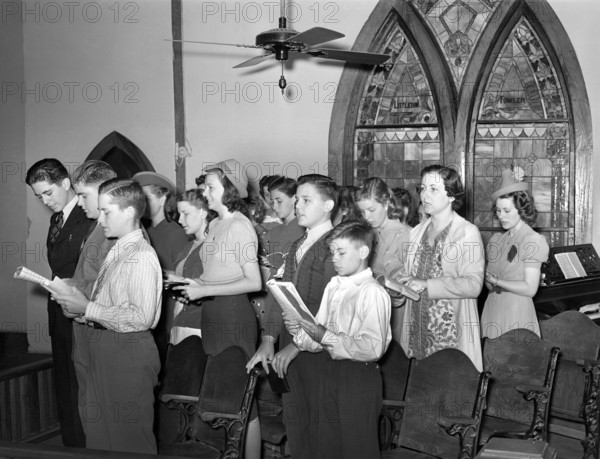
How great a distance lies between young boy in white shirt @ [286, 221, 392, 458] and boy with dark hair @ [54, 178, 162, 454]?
60 cm

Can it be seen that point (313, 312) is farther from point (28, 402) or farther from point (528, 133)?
point (528, 133)

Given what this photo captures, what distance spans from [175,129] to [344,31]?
1.78 meters

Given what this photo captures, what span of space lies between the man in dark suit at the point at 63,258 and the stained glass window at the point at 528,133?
4.17 metres

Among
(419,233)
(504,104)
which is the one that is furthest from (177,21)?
(419,233)

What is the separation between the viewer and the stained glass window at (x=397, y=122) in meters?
7.59

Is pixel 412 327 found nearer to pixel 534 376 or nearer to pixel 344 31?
pixel 534 376

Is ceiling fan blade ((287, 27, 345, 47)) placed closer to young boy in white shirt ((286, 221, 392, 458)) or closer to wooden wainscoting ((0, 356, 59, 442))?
young boy in white shirt ((286, 221, 392, 458))

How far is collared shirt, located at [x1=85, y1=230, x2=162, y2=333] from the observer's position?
10.7 ft

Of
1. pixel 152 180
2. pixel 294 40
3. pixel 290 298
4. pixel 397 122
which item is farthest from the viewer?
pixel 397 122

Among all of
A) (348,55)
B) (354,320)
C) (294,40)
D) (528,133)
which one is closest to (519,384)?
(354,320)

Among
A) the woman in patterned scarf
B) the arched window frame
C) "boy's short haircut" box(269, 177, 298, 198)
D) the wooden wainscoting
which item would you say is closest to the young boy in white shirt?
the woman in patterned scarf

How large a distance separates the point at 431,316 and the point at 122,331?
1.33m

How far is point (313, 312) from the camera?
136 inches

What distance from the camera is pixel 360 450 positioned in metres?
3.11
